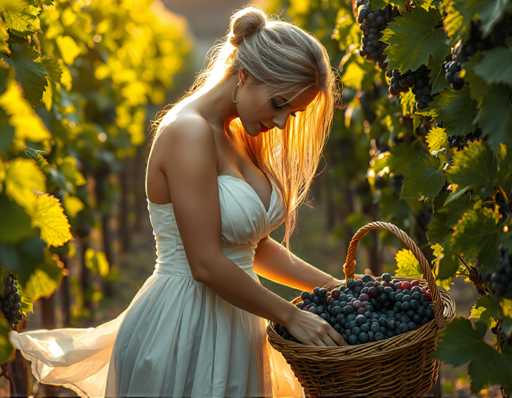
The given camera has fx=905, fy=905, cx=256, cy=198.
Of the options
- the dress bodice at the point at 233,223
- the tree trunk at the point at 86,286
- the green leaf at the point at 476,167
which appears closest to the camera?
the green leaf at the point at 476,167

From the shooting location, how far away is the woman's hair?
2.95m

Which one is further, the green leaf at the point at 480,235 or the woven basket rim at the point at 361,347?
the woven basket rim at the point at 361,347

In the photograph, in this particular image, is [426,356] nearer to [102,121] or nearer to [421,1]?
[421,1]

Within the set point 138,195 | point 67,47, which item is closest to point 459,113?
point 67,47

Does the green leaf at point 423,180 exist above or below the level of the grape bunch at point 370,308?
above

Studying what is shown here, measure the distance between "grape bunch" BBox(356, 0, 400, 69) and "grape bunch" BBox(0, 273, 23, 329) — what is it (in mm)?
1573

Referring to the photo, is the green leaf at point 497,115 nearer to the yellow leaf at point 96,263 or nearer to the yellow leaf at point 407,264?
the yellow leaf at point 407,264

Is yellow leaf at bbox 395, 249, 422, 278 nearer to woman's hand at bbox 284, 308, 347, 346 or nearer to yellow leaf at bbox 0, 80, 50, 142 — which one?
woman's hand at bbox 284, 308, 347, 346

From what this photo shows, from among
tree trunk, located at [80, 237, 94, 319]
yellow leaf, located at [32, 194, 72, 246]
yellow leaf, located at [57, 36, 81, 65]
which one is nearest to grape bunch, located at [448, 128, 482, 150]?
yellow leaf, located at [32, 194, 72, 246]

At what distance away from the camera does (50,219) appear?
240 cm

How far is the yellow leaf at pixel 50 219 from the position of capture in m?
2.35

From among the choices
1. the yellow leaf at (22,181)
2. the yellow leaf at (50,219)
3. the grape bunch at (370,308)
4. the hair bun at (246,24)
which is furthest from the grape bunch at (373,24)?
the yellow leaf at (22,181)

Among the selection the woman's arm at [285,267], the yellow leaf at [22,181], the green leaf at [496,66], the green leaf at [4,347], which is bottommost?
the woman's arm at [285,267]

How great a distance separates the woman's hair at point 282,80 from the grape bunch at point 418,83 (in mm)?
239
